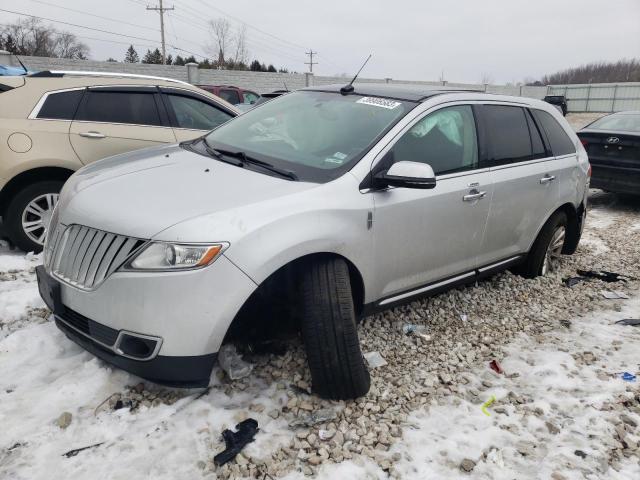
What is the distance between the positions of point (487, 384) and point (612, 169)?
20.7 feet

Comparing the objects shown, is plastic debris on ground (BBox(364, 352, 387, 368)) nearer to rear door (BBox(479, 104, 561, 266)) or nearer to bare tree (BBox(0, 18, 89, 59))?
rear door (BBox(479, 104, 561, 266))

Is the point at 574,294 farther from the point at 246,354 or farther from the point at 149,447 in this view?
the point at 149,447

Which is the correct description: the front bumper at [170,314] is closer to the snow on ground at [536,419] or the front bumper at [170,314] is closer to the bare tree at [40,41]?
the snow on ground at [536,419]

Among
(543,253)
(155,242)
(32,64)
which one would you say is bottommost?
(543,253)

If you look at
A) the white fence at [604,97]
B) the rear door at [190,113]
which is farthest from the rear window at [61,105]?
the white fence at [604,97]

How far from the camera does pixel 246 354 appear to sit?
314 cm

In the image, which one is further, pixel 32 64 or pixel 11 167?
pixel 32 64

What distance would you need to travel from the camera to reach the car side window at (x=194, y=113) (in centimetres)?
552

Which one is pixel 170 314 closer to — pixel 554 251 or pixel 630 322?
pixel 630 322

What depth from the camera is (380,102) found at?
3.51 m

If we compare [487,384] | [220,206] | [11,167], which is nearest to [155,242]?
[220,206]

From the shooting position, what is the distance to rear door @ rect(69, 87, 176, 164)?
4.89 m

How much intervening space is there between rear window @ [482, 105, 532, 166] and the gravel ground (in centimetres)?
139

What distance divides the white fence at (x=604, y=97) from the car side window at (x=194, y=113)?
40278 millimetres
